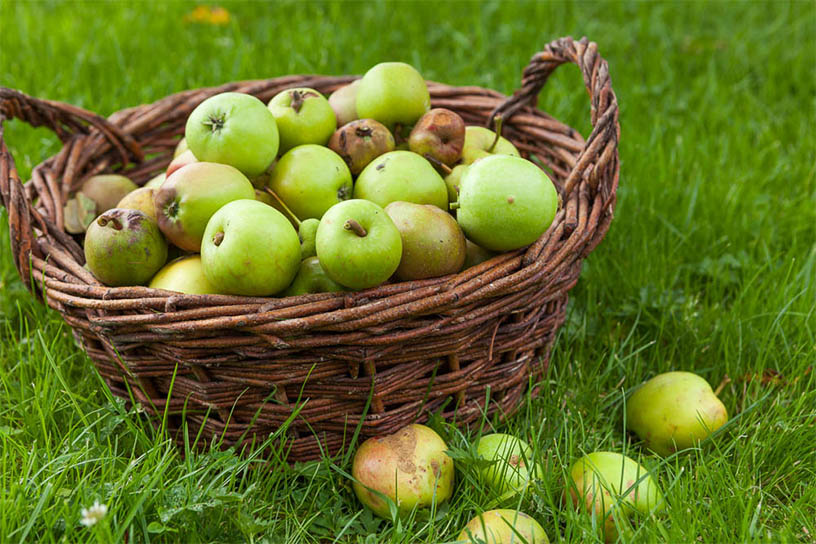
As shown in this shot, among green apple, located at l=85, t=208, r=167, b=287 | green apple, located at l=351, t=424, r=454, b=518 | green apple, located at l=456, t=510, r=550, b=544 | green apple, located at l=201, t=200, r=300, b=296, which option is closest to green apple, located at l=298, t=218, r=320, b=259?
green apple, located at l=201, t=200, r=300, b=296

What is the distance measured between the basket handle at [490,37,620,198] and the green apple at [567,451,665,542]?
2.29 feet

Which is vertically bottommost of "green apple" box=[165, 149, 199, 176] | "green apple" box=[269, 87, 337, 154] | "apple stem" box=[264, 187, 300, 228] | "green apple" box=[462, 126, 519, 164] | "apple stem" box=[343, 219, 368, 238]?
"apple stem" box=[264, 187, 300, 228]

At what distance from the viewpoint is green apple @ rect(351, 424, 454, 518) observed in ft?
5.46

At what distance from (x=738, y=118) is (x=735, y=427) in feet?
6.91

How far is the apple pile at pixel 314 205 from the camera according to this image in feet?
5.28

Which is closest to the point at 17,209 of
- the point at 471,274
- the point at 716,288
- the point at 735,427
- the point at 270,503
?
the point at 270,503

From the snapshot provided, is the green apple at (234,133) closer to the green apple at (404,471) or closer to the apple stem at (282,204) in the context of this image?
the apple stem at (282,204)

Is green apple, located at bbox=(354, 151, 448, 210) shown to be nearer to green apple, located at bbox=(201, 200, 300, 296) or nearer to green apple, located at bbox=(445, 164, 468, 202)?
green apple, located at bbox=(445, 164, 468, 202)

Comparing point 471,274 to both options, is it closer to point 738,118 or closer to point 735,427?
point 735,427

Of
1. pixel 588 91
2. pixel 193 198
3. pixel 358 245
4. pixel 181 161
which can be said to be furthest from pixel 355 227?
pixel 588 91

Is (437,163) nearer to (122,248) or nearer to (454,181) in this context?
(454,181)

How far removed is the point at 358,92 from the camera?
7.43 feet

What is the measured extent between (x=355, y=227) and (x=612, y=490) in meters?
0.79

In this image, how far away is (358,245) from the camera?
155 cm
